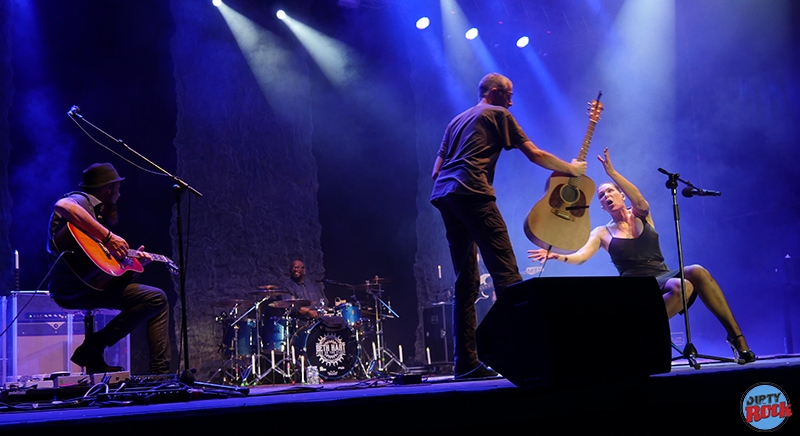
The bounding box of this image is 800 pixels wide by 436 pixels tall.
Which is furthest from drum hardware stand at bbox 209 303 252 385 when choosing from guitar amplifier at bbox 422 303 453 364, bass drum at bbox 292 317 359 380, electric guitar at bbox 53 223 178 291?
electric guitar at bbox 53 223 178 291

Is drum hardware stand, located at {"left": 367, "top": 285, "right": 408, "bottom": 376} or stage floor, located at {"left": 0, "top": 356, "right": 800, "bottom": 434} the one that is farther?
drum hardware stand, located at {"left": 367, "top": 285, "right": 408, "bottom": 376}

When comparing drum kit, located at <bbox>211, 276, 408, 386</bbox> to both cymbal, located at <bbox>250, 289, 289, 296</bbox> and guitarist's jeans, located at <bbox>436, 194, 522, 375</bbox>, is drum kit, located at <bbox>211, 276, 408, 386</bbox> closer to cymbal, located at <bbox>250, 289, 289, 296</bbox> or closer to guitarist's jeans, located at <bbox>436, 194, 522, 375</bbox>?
cymbal, located at <bbox>250, 289, 289, 296</bbox>

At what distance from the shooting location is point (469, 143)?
3941mm

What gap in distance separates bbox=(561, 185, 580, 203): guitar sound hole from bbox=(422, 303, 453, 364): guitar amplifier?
3706 millimetres

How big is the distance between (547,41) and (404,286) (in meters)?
4.39

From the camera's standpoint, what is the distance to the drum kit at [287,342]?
752 centimetres

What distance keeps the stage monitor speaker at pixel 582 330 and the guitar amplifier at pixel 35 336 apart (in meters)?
5.15

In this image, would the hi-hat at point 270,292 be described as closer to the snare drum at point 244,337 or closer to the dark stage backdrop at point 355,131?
the snare drum at point 244,337

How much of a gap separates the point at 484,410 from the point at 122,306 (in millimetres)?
3311

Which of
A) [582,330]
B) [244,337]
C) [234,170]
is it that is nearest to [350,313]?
[244,337]

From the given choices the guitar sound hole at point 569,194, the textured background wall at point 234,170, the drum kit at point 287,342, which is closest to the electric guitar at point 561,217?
the guitar sound hole at point 569,194

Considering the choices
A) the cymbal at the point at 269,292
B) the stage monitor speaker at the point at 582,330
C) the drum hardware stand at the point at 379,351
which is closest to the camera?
the stage monitor speaker at the point at 582,330

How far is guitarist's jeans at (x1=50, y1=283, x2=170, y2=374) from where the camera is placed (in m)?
4.36

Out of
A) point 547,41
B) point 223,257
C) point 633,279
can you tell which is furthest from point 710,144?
point 633,279
